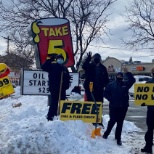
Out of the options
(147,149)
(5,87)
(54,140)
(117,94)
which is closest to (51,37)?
(5,87)

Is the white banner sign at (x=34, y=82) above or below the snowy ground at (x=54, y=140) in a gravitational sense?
above

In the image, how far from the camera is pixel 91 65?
10.3 m

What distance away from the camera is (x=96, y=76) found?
34.1ft

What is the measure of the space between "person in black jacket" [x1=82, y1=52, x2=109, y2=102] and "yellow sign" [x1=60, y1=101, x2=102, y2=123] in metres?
0.76

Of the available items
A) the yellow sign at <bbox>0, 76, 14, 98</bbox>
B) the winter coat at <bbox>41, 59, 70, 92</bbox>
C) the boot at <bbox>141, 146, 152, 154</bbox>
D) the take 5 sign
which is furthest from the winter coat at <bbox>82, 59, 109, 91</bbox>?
the yellow sign at <bbox>0, 76, 14, 98</bbox>

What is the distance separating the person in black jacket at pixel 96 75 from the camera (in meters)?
10.2

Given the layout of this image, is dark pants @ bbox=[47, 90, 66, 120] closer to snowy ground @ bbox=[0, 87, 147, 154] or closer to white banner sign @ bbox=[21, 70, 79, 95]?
snowy ground @ bbox=[0, 87, 147, 154]

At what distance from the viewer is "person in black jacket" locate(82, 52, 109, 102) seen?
1023cm

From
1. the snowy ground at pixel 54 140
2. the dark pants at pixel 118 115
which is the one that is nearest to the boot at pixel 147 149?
the snowy ground at pixel 54 140

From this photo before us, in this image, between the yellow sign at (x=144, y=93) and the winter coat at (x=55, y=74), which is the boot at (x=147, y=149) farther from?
the winter coat at (x=55, y=74)

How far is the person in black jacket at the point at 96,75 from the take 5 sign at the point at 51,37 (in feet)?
6.20

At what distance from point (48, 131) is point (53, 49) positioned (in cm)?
430

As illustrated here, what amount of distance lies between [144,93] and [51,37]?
12.9ft

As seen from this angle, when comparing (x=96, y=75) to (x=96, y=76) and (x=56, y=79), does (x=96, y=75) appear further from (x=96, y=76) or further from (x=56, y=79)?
→ (x=56, y=79)
